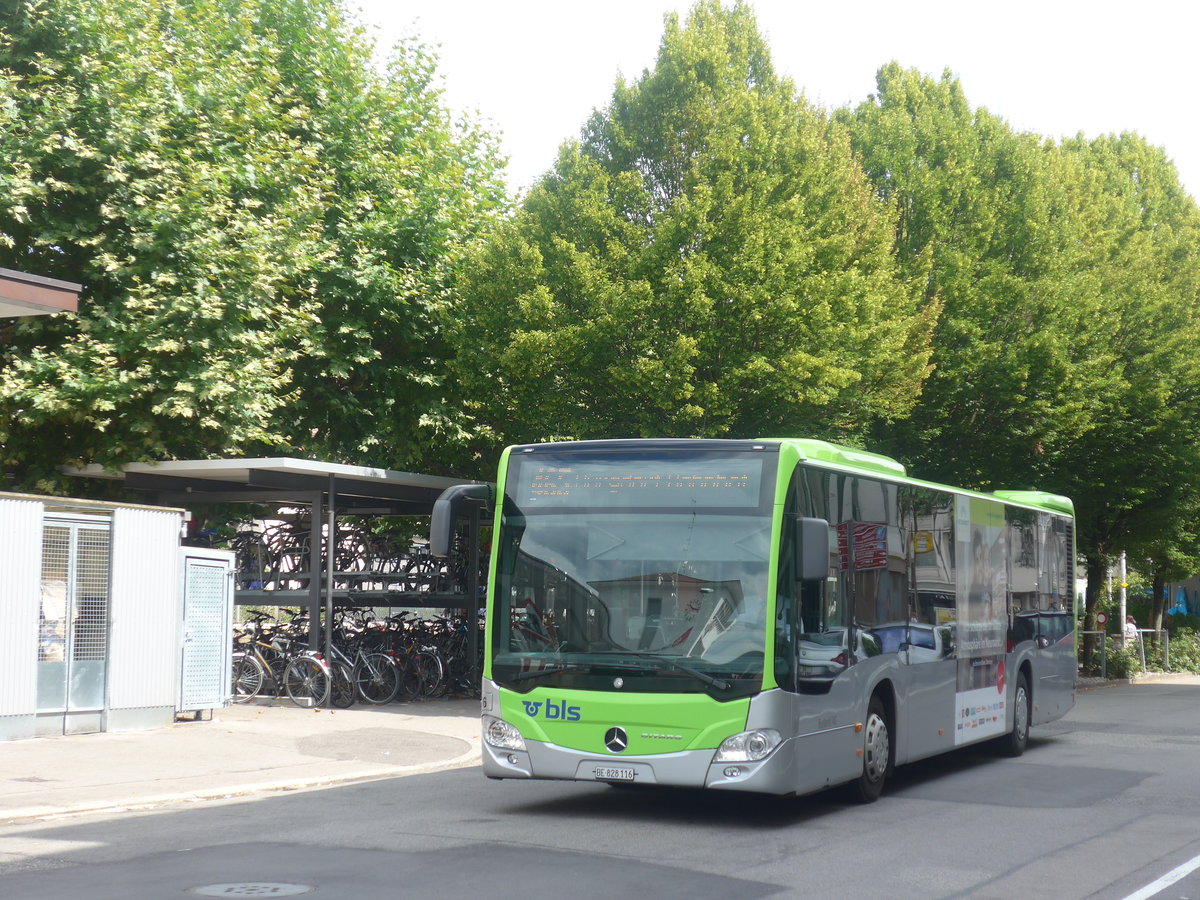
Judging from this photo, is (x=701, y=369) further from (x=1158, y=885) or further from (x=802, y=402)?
(x=1158, y=885)

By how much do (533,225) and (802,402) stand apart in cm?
519

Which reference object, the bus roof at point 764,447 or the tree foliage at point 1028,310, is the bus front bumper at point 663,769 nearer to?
the bus roof at point 764,447

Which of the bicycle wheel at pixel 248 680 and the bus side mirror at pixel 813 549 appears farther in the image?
the bicycle wheel at pixel 248 680

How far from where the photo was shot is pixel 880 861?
888cm

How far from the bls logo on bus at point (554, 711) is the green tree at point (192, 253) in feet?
40.2

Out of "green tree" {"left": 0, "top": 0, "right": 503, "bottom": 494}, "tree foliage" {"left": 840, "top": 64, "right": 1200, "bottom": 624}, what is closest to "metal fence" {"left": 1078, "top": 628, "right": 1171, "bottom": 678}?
"tree foliage" {"left": 840, "top": 64, "right": 1200, "bottom": 624}

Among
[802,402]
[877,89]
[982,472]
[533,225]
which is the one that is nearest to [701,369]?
[802,402]

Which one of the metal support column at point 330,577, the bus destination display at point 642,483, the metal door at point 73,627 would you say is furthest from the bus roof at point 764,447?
the metal support column at point 330,577

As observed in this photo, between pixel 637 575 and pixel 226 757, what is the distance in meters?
6.26

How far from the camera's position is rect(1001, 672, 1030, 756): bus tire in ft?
52.0

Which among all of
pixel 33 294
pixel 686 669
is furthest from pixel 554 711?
pixel 33 294

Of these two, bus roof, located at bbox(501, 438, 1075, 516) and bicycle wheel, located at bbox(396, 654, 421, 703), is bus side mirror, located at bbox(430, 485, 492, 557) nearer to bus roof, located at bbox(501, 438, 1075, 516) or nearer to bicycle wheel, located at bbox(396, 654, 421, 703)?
bus roof, located at bbox(501, 438, 1075, 516)

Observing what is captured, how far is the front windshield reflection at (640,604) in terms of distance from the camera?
10055mm

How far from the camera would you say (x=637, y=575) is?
10.3 metres
